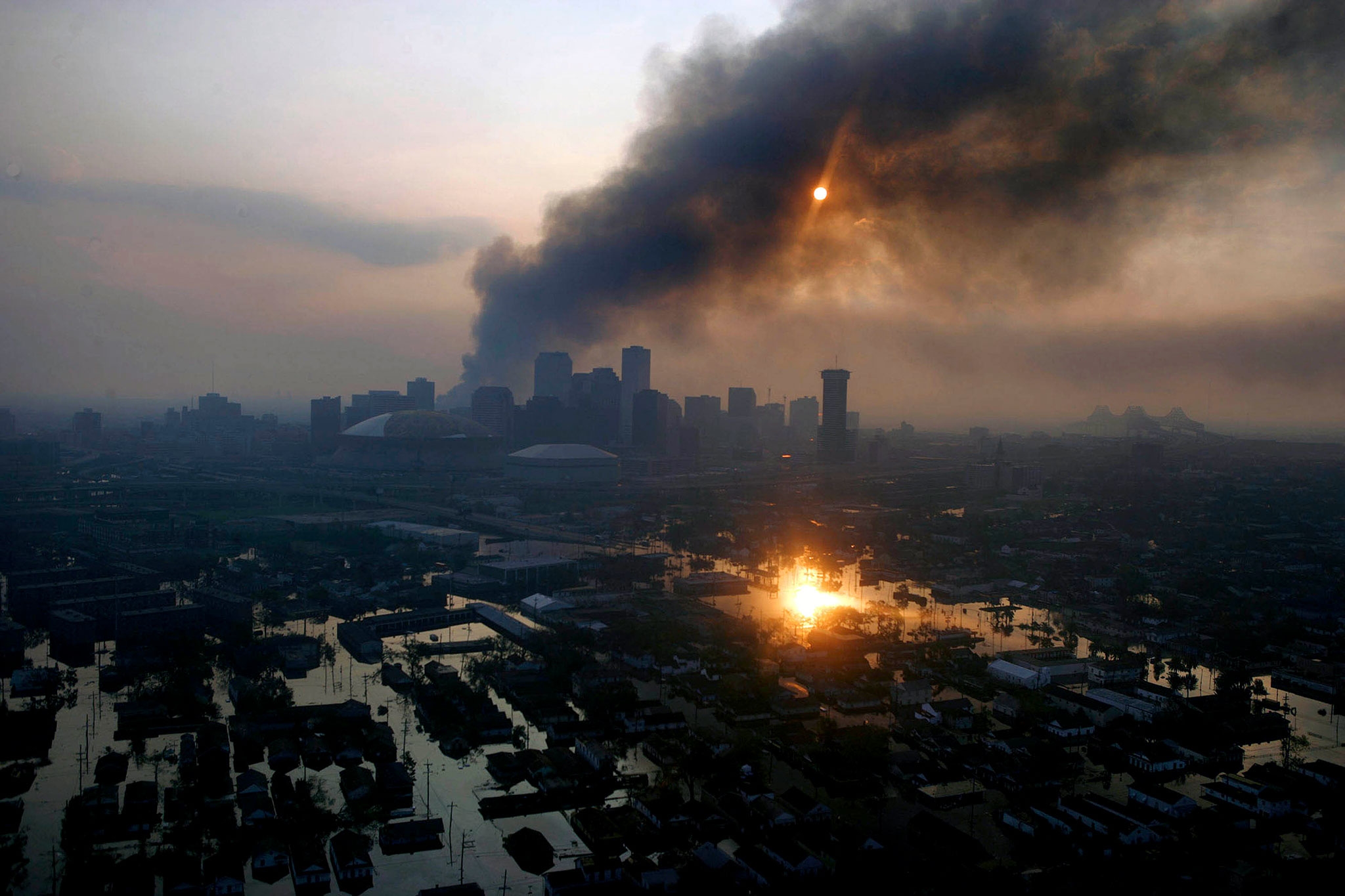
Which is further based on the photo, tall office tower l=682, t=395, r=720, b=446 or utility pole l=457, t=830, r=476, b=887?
tall office tower l=682, t=395, r=720, b=446

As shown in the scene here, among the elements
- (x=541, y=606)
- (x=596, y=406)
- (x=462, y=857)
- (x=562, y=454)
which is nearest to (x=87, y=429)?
(x=596, y=406)

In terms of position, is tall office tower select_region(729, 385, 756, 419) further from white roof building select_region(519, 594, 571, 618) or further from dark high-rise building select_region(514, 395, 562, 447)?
Result: white roof building select_region(519, 594, 571, 618)

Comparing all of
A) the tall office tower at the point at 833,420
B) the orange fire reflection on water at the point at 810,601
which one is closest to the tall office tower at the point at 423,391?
the tall office tower at the point at 833,420

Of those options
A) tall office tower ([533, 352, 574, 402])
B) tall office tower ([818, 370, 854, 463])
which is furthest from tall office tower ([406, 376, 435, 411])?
tall office tower ([818, 370, 854, 463])

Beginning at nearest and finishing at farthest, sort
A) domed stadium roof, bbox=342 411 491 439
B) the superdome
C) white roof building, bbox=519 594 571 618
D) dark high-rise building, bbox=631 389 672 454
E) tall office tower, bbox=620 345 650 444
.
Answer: white roof building, bbox=519 594 571 618 → the superdome → domed stadium roof, bbox=342 411 491 439 → dark high-rise building, bbox=631 389 672 454 → tall office tower, bbox=620 345 650 444

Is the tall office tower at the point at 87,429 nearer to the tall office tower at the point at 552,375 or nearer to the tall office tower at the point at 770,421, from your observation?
the tall office tower at the point at 552,375

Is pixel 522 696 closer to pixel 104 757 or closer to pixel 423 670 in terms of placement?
pixel 423 670

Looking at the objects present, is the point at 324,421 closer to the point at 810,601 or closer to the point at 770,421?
the point at 770,421
